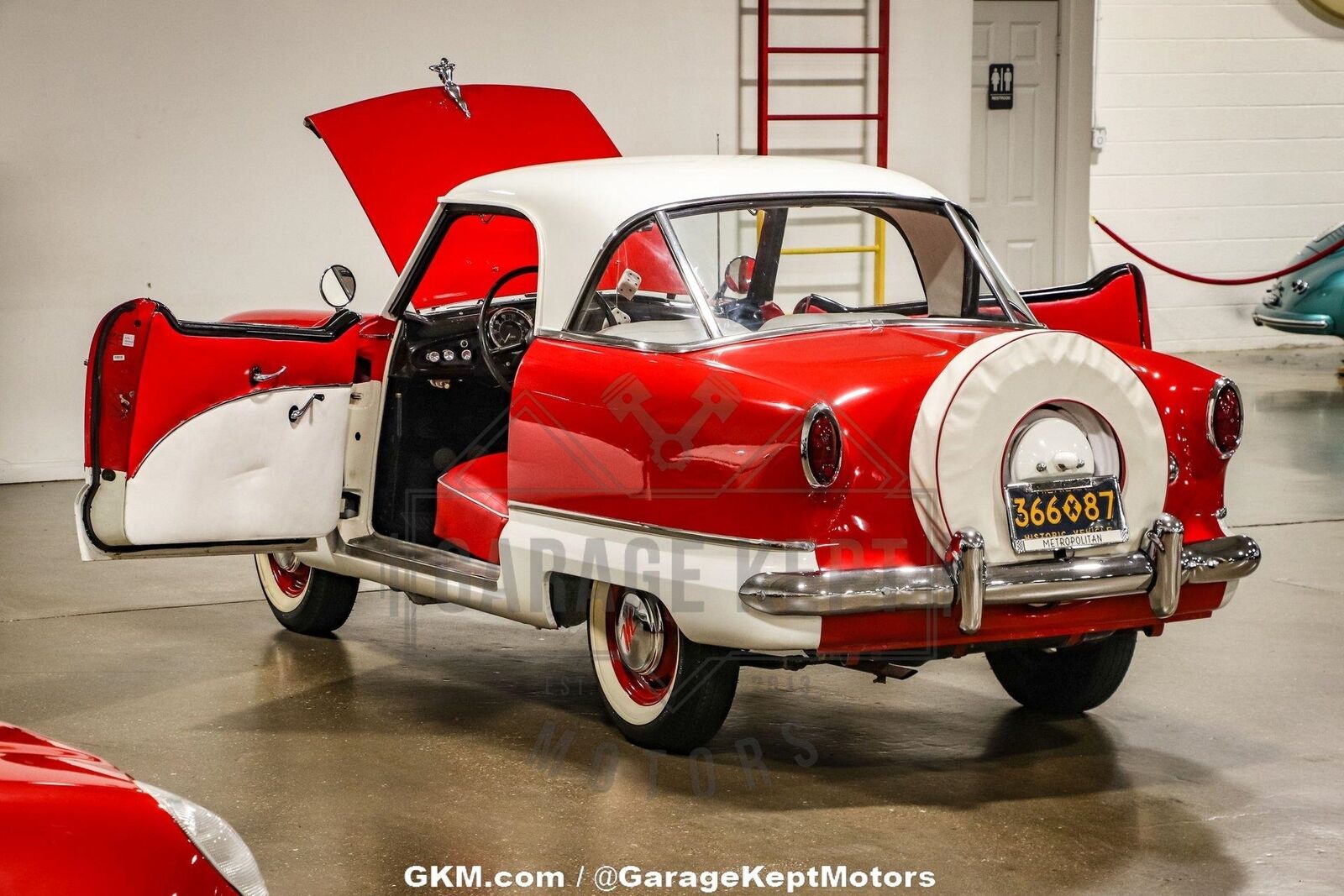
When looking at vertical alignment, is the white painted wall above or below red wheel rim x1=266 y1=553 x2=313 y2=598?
above

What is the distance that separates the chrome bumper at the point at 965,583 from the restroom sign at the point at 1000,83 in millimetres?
9905

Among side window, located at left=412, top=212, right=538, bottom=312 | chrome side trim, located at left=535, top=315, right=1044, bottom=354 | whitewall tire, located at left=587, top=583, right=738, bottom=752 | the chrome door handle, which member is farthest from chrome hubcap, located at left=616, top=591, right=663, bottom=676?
side window, located at left=412, top=212, right=538, bottom=312

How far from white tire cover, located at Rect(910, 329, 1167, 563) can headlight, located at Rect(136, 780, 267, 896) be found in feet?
6.55

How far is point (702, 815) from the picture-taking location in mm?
4160

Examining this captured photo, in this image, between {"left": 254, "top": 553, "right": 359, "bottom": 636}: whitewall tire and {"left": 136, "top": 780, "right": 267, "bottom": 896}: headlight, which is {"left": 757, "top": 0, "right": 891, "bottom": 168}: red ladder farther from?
{"left": 136, "top": 780, "right": 267, "bottom": 896}: headlight

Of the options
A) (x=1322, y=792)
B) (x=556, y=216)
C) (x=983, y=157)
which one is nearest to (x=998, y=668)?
(x=1322, y=792)

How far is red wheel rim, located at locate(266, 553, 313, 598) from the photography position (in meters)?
6.14

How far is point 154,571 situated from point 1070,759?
4200mm

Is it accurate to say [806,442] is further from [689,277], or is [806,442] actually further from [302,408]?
[302,408]

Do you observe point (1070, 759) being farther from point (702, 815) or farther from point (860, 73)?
point (860, 73)

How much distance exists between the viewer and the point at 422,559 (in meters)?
5.21

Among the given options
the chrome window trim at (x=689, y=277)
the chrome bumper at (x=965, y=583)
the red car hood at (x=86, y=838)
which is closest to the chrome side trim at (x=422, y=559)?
the chrome window trim at (x=689, y=277)

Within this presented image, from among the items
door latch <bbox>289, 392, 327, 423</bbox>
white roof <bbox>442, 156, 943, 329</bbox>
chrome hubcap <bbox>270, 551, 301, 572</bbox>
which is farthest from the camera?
chrome hubcap <bbox>270, 551, 301, 572</bbox>

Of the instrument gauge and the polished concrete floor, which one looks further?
the instrument gauge
